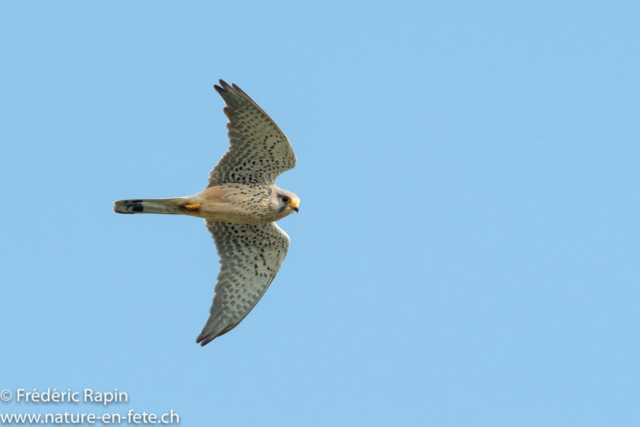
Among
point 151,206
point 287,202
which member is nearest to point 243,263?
point 287,202

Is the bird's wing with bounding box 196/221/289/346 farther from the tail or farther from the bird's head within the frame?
the tail

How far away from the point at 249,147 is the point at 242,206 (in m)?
0.80

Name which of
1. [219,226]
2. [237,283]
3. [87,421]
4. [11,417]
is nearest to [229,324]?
[237,283]

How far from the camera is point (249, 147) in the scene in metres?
11.5

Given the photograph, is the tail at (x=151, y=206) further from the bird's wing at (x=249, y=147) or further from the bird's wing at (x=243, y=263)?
the bird's wing at (x=243, y=263)

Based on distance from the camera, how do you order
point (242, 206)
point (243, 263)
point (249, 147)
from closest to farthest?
point (249, 147) → point (242, 206) → point (243, 263)

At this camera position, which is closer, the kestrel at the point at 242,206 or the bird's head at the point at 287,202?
the kestrel at the point at 242,206

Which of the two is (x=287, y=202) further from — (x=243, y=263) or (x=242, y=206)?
(x=243, y=263)

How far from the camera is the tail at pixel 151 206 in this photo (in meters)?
11.5

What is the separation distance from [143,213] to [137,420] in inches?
107

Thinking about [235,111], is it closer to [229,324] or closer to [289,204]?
[289,204]

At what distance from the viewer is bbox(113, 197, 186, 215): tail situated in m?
11.5

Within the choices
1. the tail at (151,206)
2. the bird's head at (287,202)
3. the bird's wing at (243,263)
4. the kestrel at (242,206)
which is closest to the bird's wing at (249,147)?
the kestrel at (242,206)

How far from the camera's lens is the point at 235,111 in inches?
441
